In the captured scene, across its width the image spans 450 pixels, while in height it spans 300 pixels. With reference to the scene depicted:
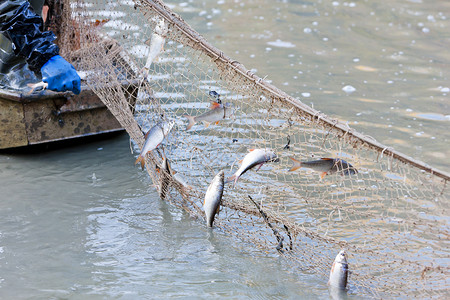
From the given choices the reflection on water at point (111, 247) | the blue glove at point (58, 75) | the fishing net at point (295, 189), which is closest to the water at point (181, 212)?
the reflection on water at point (111, 247)

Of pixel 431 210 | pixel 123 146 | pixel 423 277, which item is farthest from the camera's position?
pixel 123 146

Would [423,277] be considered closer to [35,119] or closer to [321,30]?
[35,119]

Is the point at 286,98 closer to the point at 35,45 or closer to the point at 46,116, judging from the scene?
the point at 35,45

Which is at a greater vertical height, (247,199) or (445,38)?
(445,38)

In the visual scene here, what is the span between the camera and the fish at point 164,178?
4.89 meters

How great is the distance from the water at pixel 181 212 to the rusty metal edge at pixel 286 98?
3.72 ft

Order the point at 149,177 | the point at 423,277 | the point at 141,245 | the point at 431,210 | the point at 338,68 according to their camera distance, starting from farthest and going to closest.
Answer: the point at 338,68 < the point at 149,177 < the point at 141,245 < the point at 431,210 < the point at 423,277

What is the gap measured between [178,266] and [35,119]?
103 inches

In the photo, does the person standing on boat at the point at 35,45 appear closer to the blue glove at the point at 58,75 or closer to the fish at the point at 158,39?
the blue glove at the point at 58,75

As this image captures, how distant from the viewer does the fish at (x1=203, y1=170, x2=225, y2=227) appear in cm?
412

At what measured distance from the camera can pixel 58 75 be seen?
186 inches

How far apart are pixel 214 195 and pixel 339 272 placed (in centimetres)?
106

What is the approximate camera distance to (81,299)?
376 cm

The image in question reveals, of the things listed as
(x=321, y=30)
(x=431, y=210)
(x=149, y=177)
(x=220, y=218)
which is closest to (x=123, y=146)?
(x=149, y=177)
